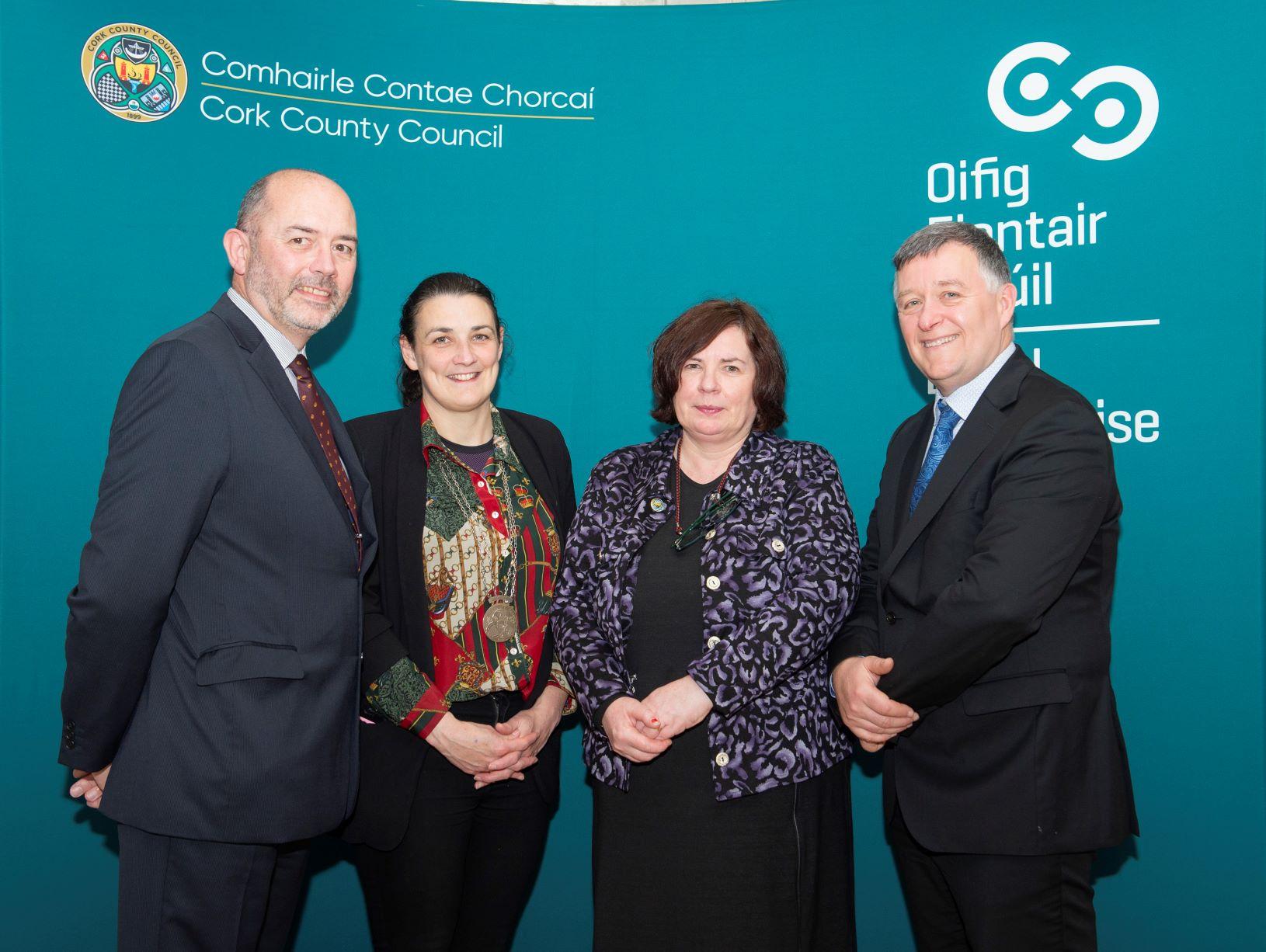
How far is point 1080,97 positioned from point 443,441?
228cm

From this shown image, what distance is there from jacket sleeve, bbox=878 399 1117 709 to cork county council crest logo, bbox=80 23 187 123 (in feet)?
9.22

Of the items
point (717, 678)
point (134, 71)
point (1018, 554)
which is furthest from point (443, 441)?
point (134, 71)

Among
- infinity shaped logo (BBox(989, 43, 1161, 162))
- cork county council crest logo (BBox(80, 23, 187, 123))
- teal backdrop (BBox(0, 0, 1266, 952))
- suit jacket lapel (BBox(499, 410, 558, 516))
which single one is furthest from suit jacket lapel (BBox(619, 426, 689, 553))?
cork county council crest logo (BBox(80, 23, 187, 123))

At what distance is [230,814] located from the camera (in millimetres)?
1943

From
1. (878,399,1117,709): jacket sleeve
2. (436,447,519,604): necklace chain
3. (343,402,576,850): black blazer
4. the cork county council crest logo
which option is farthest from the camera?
the cork county council crest logo

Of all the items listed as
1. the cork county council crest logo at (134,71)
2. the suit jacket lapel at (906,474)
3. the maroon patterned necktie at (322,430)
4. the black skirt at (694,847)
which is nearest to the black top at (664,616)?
the black skirt at (694,847)

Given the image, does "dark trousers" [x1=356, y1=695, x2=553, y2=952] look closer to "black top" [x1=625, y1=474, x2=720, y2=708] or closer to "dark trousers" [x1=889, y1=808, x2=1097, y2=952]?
"black top" [x1=625, y1=474, x2=720, y2=708]

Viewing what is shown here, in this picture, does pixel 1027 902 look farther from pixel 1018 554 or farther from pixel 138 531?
pixel 138 531

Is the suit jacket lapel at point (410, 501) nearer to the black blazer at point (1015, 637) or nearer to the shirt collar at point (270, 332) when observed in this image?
the shirt collar at point (270, 332)

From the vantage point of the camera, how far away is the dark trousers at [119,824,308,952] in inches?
76.5

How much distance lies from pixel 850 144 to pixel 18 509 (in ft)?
9.61

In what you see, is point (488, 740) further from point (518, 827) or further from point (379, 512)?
point (379, 512)

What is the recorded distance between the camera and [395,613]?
2518 mm

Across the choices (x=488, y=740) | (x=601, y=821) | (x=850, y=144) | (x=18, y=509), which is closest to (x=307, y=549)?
(x=488, y=740)
